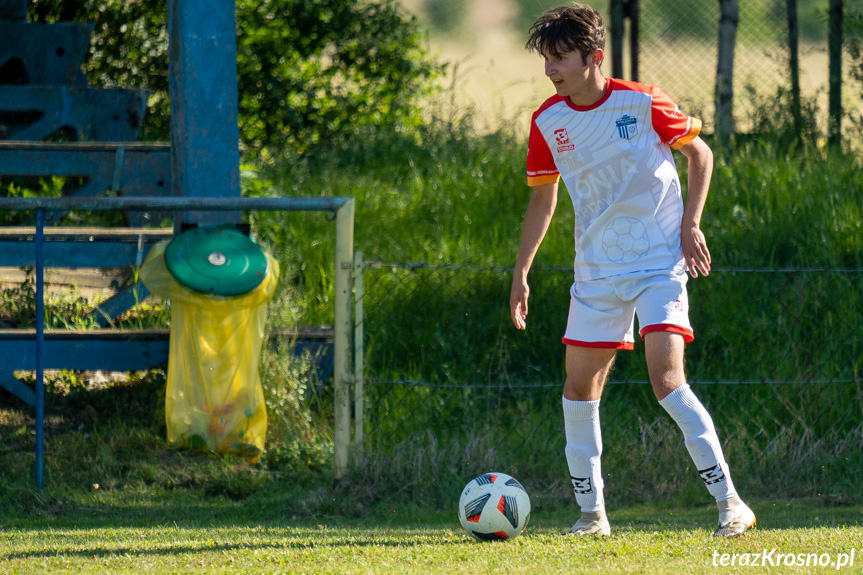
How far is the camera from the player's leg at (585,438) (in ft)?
12.3

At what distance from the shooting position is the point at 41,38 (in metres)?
8.58

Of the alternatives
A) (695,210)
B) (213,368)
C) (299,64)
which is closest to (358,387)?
(213,368)

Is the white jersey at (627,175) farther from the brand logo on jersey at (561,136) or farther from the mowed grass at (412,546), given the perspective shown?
the mowed grass at (412,546)

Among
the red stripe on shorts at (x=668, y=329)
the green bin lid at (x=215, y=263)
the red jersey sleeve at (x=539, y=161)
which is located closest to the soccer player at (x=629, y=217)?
the red stripe on shorts at (x=668, y=329)

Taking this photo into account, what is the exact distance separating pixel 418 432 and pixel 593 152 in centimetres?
219

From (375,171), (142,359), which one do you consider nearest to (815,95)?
(375,171)

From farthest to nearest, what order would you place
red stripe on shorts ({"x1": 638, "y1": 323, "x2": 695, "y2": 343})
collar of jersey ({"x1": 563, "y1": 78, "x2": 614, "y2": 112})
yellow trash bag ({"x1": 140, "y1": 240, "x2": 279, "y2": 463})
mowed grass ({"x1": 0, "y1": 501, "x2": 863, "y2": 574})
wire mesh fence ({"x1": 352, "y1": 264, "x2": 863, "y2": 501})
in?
yellow trash bag ({"x1": 140, "y1": 240, "x2": 279, "y2": 463}) → wire mesh fence ({"x1": 352, "y1": 264, "x2": 863, "y2": 501}) → collar of jersey ({"x1": 563, "y1": 78, "x2": 614, "y2": 112}) → red stripe on shorts ({"x1": 638, "y1": 323, "x2": 695, "y2": 343}) → mowed grass ({"x1": 0, "y1": 501, "x2": 863, "y2": 574})

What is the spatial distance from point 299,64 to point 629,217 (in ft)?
24.2

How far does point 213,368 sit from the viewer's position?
509cm

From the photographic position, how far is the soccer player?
3.53 m

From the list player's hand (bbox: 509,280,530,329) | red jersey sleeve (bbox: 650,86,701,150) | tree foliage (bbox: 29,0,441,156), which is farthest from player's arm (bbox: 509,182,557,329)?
tree foliage (bbox: 29,0,441,156)

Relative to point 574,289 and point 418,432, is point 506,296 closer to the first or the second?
point 418,432

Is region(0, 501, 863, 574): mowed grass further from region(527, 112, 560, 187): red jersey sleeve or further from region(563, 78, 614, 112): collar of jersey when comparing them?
region(563, 78, 614, 112): collar of jersey

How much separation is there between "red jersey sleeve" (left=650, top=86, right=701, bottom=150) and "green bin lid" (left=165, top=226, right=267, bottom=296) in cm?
238
